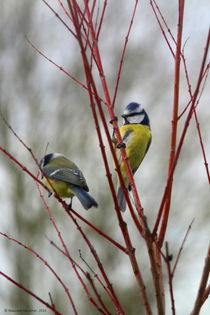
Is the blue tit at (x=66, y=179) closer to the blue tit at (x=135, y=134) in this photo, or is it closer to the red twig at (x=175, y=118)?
the blue tit at (x=135, y=134)

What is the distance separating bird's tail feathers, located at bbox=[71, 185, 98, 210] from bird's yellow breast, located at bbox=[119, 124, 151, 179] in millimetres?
457

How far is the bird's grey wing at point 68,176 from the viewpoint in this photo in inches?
125

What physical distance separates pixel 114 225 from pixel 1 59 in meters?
3.68

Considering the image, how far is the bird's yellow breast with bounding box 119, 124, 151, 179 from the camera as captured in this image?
3.50m

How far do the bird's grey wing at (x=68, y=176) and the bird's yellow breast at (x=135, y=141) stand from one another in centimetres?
33

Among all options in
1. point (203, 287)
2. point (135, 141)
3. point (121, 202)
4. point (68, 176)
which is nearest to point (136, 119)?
point (135, 141)

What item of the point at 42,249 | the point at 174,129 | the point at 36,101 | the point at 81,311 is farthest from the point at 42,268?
the point at 174,129

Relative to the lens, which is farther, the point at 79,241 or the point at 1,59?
the point at 1,59

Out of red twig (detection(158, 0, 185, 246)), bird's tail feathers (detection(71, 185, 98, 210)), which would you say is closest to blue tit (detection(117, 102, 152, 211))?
bird's tail feathers (detection(71, 185, 98, 210))

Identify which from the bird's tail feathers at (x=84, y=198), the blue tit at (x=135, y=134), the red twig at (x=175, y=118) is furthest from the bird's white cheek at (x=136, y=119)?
the red twig at (x=175, y=118)

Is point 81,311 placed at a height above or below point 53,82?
below

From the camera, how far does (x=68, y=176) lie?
10.8 feet

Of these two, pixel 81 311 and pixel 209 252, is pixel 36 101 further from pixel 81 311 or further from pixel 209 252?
pixel 209 252

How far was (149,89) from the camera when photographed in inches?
445
